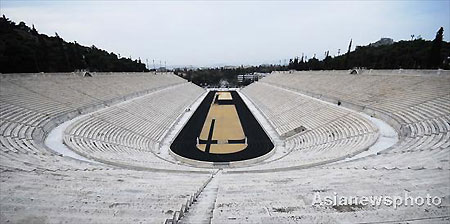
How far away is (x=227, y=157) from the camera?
14273mm

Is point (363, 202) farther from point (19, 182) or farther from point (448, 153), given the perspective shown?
point (19, 182)

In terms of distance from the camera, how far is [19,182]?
5375 mm

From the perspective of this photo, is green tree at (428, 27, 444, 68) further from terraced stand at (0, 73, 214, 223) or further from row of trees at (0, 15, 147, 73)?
row of trees at (0, 15, 147, 73)

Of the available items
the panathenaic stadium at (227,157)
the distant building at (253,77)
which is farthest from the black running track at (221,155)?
the distant building at (253,77)

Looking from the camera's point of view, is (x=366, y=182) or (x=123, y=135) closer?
(x=366, y=182)

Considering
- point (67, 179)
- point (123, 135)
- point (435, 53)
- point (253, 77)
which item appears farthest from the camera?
point (253, 77)

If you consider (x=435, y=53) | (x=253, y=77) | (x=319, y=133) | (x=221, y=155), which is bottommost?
(x=221, y=155)

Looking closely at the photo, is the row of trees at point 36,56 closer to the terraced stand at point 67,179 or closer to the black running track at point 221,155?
the terraced stand at point 67,179

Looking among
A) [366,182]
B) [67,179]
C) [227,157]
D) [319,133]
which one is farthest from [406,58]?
[67,179]

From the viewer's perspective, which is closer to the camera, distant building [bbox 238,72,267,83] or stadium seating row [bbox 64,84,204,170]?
stadium seating row [bbox 64,84,204,170]

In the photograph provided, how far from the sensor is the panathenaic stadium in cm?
427

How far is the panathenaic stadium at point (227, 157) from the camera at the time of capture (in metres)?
4.27

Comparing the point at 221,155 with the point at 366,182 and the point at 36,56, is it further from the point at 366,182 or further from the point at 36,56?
the point at 36,56

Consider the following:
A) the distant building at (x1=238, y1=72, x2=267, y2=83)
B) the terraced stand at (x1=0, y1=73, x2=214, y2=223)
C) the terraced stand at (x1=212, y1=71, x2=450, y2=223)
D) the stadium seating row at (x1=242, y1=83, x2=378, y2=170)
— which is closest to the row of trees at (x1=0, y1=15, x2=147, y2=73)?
the terraced stand at (x1=0, y1=73, x2=214, y2=223)
